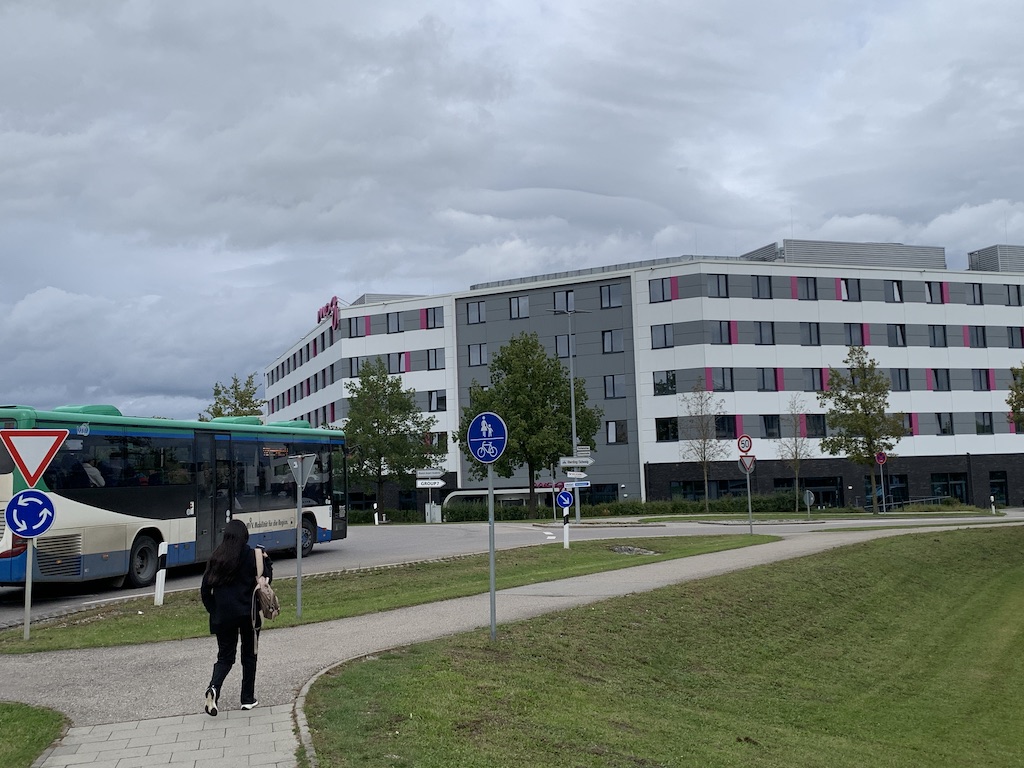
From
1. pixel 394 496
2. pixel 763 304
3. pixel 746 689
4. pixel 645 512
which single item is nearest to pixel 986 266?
pixel 763 304

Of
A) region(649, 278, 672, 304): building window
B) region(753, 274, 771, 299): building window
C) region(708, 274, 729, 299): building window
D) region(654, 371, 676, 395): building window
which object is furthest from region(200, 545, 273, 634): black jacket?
region(753, 274, 771, 299): building window

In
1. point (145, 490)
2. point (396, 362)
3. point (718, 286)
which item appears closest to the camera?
point (145, 490)

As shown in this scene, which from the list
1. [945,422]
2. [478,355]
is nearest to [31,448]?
[478,355]

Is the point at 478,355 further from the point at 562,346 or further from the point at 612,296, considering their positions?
the point at 612,296

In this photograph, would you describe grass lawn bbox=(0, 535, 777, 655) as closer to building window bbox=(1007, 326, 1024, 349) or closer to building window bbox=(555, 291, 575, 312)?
building window bbox=(555, 291, 575, 312)

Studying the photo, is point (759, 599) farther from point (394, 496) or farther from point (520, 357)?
point (394, 496)

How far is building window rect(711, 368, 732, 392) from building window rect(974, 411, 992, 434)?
17686 millimetres

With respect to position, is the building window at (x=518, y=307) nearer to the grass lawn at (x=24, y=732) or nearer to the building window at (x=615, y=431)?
the building window at (x=615, y=431)

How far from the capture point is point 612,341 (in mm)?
63781

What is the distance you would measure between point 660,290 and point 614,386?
686 centimetres

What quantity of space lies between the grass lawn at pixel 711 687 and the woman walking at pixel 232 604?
67cm

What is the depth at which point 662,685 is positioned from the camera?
453 inches

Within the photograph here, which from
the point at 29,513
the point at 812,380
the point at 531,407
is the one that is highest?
the point at 812,380

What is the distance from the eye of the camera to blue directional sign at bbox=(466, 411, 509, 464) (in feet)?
37.3
